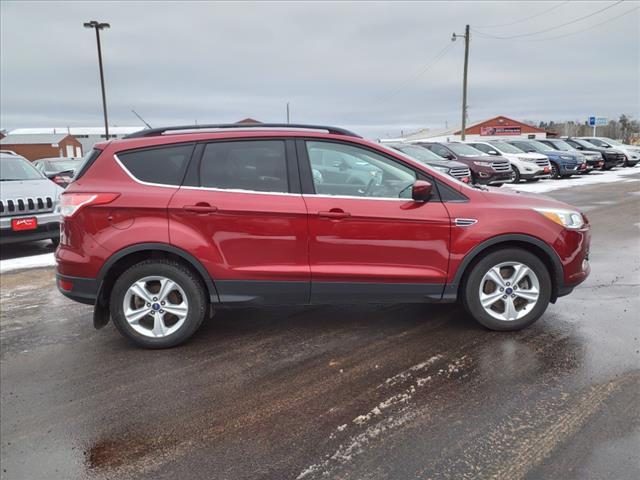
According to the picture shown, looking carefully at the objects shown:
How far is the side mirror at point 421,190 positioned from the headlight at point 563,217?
98 cm

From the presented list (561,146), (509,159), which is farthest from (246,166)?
(561,146)

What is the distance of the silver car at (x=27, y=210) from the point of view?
7852 mm

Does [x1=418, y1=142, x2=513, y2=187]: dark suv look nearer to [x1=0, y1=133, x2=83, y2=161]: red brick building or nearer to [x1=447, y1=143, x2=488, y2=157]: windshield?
[x1=447, y1=143, x2=488, y2=157]: windshield

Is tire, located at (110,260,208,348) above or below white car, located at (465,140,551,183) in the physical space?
below

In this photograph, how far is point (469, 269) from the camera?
428cm

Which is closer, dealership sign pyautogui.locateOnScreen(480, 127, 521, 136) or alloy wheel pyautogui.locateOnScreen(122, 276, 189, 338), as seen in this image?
alloy wheel pyautogui.locateOnScreen(122, 276, 189, 338)

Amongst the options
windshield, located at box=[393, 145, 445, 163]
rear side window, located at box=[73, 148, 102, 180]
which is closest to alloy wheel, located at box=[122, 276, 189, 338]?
rear side window, located at box=[73, 148, 102, 180]

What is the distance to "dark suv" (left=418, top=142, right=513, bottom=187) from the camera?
58.0ft

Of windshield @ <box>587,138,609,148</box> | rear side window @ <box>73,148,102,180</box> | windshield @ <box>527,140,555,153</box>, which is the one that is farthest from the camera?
windshield @ <box>587,138,609,148</box>

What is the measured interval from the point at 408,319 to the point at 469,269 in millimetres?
834

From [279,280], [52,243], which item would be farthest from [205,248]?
[52,243]

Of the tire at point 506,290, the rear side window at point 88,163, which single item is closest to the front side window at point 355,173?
the tire at point 506,290

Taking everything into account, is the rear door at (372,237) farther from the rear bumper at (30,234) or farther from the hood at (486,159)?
the hood at (486,159)

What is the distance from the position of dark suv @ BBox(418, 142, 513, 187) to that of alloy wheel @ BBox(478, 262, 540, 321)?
1354 cm
